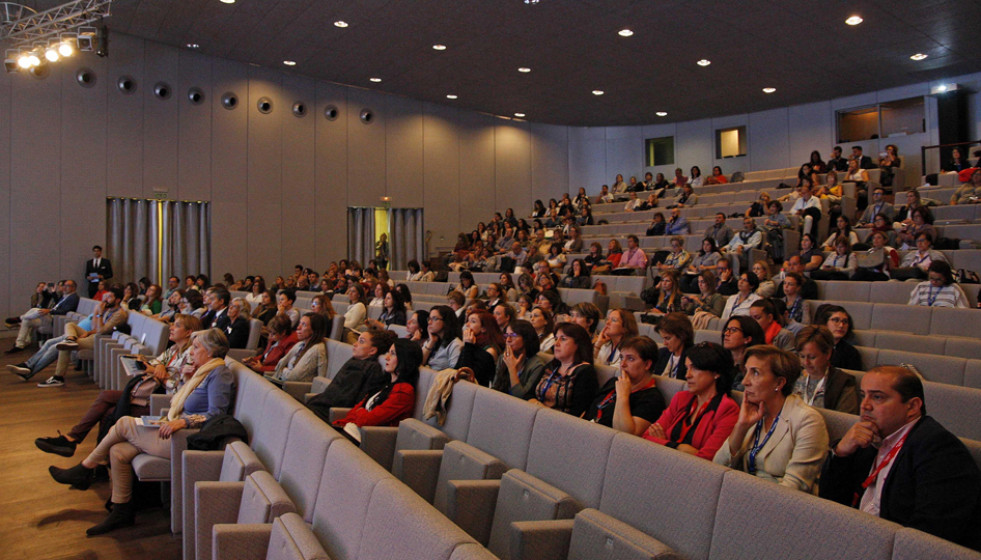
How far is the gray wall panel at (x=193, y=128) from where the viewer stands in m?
12.1

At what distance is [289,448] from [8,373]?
6907 mm

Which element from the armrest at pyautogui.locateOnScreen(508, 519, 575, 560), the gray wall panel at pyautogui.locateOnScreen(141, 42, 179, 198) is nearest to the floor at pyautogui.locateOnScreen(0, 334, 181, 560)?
the armrest at pyautogui.locateOnScreen(508, 519, 575, 560)

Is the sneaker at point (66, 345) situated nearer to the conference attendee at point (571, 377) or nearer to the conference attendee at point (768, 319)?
the conference attendee at point (571, 377)

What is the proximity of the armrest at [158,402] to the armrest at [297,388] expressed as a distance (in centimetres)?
69

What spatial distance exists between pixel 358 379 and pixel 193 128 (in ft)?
33.4

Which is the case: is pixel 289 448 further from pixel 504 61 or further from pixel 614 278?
pixel 504 61

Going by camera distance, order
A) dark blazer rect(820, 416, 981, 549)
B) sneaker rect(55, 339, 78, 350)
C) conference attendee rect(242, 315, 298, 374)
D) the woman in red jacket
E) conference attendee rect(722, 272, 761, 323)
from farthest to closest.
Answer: sneaker rect(55, 339, 78, 350), conference attendee rect(722, 272, 761, 323), conference attendee rect(242, 315, 298, 374), the woman in red jacket, dark blazer rect(820, 416, 981, 549)

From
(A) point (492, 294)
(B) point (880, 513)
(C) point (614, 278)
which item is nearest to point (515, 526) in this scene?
(B) point (880, 513)

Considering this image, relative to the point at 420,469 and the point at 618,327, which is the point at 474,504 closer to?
the point at 420,469

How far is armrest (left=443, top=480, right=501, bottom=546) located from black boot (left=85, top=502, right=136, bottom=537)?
199cm

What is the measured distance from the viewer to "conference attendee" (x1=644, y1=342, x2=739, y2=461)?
2.44m

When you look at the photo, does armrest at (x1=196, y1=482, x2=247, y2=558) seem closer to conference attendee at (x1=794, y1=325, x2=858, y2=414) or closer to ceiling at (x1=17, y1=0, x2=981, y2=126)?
conference attendee at (x1=794, y1=325, x2=858, y2=414)

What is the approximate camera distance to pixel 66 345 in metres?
7.10

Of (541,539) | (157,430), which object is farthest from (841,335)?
(157,430)
